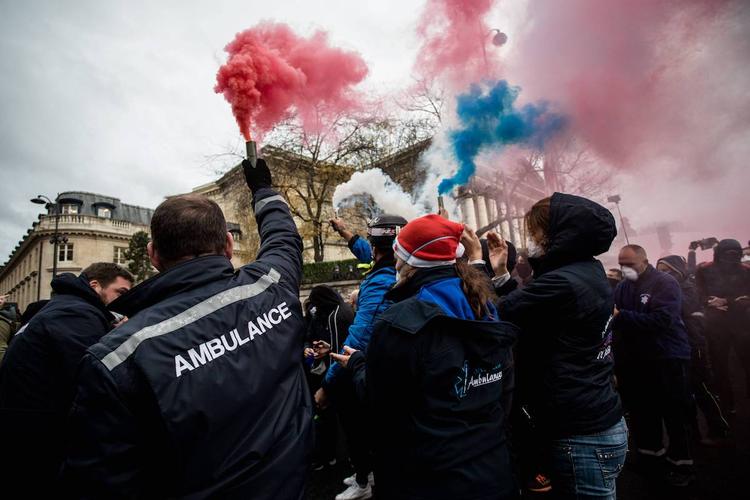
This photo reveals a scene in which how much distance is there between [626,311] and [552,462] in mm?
2478

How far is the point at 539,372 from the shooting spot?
2332mm

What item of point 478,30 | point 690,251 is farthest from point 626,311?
point 690,251

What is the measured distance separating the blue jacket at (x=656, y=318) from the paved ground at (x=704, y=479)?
47.7 inches

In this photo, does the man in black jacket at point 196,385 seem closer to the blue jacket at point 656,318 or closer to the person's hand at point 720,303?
the blue jacket at point 656,318

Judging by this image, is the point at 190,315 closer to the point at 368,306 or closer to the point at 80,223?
the point at 368,306

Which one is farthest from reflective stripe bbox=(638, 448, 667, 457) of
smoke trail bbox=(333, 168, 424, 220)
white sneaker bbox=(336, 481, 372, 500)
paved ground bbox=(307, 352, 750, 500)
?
smoke trail bbox=(333, 168, 424, 220)

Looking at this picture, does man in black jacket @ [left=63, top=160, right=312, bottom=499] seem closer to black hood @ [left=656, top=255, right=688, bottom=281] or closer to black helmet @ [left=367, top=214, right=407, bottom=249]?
black helmet @ [left=367, top=214, right=407, bottom=249]

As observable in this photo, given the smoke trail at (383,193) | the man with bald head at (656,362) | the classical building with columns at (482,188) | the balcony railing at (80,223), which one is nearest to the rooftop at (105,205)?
the balcony railing at (80,223)

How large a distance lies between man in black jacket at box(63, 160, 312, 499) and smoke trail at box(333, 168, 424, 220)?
9.29m

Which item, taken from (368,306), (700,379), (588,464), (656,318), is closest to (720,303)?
(700,379)

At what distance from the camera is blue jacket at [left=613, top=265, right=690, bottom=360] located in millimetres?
3869

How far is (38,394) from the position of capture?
2195 millimetres

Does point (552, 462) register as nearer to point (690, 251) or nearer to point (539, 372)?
point (539, 372)

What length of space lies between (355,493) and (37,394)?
126 inches
